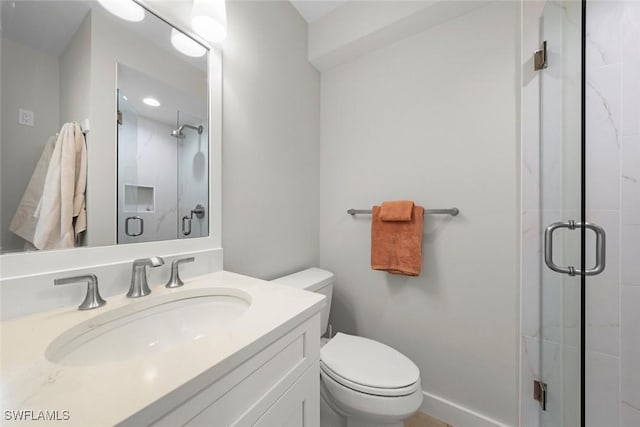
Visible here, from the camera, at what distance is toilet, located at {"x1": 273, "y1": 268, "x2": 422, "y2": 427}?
90 cm

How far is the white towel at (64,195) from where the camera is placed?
639mm

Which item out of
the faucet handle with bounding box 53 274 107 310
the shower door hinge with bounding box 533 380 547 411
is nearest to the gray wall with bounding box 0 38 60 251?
the faucet handle with bounding box 53 274 107 310

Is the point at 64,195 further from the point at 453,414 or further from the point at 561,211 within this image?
the point at 453,414

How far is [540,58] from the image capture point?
40.4 inches

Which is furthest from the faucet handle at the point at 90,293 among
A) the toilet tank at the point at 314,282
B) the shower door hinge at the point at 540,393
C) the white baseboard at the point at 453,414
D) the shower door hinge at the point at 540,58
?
the shower door hinge at the point at 540,58

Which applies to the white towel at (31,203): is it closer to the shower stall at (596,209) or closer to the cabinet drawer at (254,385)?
the cabinet drawer at (254,385)

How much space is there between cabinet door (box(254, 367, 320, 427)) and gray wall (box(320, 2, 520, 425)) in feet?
2.79

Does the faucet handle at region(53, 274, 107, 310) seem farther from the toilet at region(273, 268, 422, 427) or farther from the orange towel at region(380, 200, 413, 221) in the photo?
the orange towel at region(380, 200, 413, 221)

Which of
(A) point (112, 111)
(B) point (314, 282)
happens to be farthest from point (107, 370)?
(B) point (314, 282)

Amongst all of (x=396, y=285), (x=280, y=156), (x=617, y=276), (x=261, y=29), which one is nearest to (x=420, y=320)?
(x=396, y=285)

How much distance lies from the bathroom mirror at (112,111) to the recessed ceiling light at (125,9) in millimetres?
13

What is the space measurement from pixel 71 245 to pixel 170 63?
727 mm

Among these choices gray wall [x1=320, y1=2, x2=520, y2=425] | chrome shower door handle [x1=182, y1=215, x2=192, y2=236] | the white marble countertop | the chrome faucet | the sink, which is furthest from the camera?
gray wall [x1=320, y1=2, x2=520, y2=425]

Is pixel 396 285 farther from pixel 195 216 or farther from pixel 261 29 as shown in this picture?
pixel 261 29
